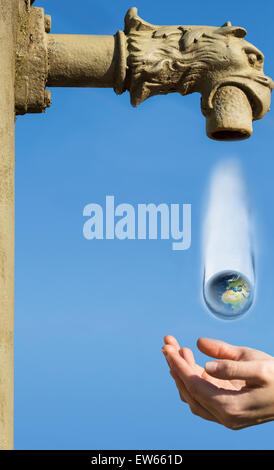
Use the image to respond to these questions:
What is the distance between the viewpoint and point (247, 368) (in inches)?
105

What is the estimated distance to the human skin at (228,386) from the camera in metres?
2.66

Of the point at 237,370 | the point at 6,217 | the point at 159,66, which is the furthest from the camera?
the point at 159,66

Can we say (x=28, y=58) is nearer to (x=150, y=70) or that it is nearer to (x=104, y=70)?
(x=104, y=70)

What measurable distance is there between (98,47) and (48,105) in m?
0.47

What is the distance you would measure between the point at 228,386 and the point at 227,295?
1.30 metres

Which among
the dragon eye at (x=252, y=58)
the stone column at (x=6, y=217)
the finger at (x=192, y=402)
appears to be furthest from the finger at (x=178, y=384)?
the dragon eye at (x=252, y=58)

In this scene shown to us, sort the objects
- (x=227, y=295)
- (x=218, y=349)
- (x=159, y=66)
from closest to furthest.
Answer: (x=218, y=349) → (x=159, y=66) → (x=227, y=295)

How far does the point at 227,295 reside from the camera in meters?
4.32

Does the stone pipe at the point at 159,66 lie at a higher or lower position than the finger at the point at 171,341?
higher

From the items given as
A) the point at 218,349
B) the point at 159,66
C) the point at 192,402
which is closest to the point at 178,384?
the point at 192,402

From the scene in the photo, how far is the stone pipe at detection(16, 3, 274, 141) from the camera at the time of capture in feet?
12.8

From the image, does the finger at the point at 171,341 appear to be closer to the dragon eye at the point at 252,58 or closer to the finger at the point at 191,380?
the finger at the point at 191,380

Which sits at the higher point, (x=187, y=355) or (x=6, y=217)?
(x=6, y=217)

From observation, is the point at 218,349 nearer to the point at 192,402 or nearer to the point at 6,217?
the point at 192,402
